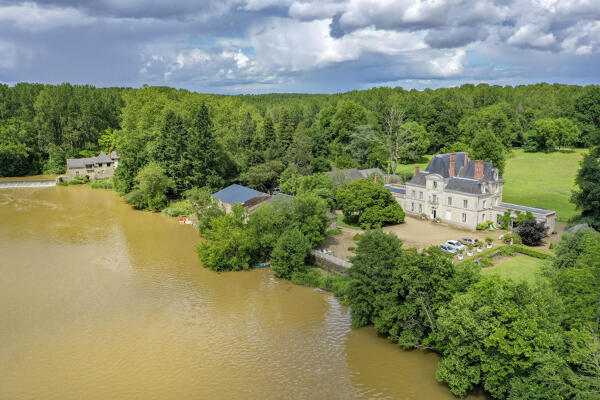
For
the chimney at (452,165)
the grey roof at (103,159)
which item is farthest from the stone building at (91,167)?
the chimney at (452,165)

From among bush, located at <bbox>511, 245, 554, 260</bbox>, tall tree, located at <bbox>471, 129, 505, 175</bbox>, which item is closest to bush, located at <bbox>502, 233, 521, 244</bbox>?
bush, located at <bbox>511, 245, 554, 260</bbox>

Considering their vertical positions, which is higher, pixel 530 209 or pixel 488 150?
pixel 488 150

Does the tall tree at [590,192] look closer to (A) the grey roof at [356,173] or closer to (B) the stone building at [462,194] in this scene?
(B) the stone building at [462,194]

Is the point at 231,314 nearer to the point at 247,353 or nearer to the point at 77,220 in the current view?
the point at 247,353

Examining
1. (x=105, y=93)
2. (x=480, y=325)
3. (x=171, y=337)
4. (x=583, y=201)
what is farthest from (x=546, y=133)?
(x=105, y=93)

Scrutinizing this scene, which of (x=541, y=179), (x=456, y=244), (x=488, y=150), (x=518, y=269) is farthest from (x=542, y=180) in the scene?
(x=518, y=269)

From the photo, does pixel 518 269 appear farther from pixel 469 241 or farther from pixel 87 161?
pixel 87 161

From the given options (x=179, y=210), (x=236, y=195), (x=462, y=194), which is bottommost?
(x=179, y=210)
